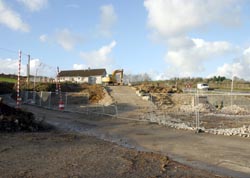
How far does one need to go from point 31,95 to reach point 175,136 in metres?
27.1

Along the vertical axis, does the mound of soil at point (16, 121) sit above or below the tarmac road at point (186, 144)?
above

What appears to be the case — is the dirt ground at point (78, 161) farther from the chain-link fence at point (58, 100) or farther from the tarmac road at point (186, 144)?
the chain-link fence at point (58, 100)

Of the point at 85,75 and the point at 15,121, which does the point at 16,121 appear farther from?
the point at 85,75

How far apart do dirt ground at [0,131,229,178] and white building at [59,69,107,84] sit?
7661 cm

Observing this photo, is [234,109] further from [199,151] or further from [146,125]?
[199,151]

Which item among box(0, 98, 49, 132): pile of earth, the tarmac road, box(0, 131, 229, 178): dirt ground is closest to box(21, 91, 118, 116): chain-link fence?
A: the tarmac road

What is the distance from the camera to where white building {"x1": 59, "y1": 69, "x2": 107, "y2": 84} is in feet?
297

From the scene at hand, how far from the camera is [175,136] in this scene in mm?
14727

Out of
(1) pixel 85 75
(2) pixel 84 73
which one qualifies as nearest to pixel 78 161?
(1) pixel 85 75

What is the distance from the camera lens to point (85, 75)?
94.2m

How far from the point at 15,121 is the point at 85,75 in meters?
79.9

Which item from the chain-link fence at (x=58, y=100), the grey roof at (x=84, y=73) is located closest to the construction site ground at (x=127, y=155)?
the chain-link fence at (x=58, y=100)

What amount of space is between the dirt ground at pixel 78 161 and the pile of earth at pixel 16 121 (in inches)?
88.1

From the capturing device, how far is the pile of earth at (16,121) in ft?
47.0
